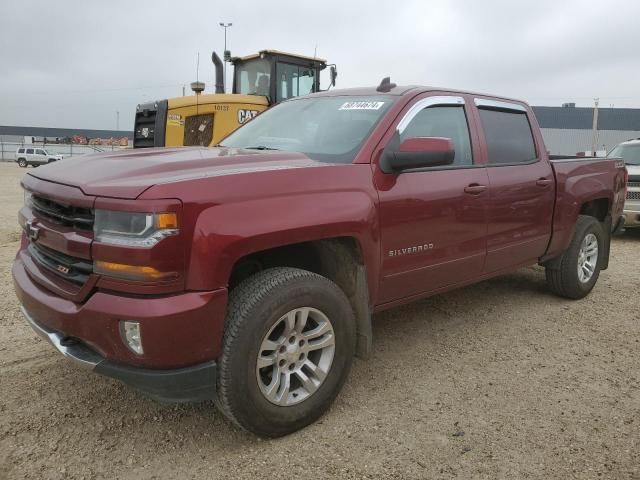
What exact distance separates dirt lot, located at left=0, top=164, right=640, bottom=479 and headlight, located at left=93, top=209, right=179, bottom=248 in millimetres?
1099

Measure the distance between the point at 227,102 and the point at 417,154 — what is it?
5.81m

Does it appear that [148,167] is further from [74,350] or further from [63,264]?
[74,350]

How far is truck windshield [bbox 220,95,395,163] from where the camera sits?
3.31 meters

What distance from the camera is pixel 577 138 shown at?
50625mm

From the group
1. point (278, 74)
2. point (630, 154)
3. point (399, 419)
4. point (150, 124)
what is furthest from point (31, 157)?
point (399, 419)

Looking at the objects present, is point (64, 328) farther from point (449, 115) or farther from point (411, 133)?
point (449, 115)

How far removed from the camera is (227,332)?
249 cm

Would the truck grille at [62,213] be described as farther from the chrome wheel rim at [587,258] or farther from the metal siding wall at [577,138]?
the metal siding wall at [577,138]

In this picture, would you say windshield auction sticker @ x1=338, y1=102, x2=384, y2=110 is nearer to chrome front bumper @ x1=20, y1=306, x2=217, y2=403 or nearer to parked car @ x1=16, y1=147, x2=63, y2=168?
chrome front bumper @ x1=20, y1=306, x2=217, y2=403

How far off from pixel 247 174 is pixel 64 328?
1.14 metres

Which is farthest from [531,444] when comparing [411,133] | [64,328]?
[64,328]

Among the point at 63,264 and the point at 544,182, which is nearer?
the point at 63,264

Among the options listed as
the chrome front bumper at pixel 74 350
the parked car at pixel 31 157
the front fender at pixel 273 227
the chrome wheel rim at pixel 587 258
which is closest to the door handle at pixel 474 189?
the front fender at pixel 273 227

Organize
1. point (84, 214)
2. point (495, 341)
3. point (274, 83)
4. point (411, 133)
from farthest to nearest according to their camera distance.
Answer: point (274, 83) → point (495, 341) → point (411, 133) → point (84, 214)
